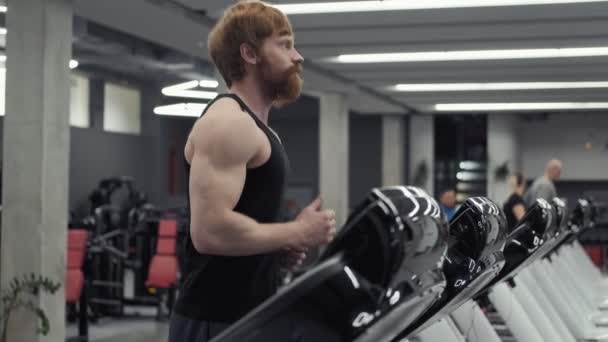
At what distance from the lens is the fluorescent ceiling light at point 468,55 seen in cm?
1231

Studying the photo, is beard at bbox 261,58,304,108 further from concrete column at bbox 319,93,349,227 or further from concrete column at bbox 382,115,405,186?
concrete column at bbox 382,115,405,186

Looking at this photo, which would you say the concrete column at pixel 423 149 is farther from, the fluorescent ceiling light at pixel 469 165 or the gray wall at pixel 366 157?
the gray wall at pixel 366 157

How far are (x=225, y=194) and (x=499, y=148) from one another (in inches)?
808

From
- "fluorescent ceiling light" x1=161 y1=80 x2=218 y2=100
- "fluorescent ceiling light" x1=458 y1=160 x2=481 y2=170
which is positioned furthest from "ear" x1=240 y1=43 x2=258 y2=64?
"fluorescent ceiling light" x1=458 y1=160 x2=481 y2=170

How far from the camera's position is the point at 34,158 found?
754cm

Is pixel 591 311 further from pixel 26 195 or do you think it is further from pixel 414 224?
pixel 414 224

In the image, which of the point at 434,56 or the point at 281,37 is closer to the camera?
the point at 281,37

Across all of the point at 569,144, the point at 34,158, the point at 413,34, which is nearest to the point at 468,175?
the point at 569,144

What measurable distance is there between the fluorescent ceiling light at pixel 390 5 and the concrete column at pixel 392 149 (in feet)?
41.1

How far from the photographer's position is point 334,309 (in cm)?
125

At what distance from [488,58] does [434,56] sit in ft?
2.36

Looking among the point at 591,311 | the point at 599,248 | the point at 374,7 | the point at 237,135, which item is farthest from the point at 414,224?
the point at 599,248

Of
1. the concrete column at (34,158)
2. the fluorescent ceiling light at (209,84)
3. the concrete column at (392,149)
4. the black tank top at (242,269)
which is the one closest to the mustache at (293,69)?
the black tank top at (242,269)

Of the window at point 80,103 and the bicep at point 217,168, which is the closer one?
the bicep at point 217,168
